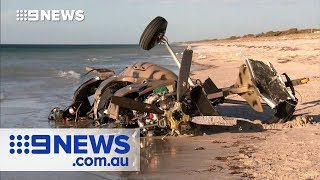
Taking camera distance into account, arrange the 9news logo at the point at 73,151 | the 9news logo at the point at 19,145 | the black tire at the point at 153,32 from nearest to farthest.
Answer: the 9news logo at the point at 73,151, the 9news logo at the point at 19,145, the black tire at the point at 153,32

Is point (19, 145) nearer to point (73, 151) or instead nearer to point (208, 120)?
point (73, 151)

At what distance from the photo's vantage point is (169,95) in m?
9.33

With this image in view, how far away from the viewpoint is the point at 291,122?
10.2 m

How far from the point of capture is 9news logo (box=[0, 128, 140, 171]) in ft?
24.1

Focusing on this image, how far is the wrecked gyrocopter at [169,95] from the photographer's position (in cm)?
912

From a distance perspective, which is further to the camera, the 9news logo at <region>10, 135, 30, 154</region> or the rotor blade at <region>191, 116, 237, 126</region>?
the rotor blade at <region>191, 116, 237, 126</region>

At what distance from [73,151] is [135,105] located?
Answer: 1616mm

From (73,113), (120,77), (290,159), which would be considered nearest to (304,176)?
(290,159)

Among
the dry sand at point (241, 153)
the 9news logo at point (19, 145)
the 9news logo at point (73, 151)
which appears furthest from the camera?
the 9news logo at point (19, 145)

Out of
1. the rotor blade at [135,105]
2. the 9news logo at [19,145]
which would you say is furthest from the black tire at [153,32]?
the 9news logo at [19,145]

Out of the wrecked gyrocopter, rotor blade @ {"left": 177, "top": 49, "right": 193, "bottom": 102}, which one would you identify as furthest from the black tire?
rotor blade @ {"left": 177, "top": 49, "right": 193, "bottom": 102}

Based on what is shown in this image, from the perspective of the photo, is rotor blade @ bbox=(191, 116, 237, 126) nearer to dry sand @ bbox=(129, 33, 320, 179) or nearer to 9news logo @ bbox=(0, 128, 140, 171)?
dry sand @ bbox=(129, 33, 320, 179)

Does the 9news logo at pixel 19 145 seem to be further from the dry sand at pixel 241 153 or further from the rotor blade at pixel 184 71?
the rotor blade at pixel 184 71

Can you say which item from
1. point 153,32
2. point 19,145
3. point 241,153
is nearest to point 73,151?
point 19,145
